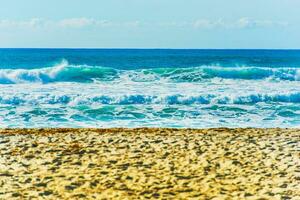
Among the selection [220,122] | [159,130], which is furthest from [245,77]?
[159,130]

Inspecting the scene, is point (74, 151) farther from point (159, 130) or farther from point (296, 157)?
point (296, 157)

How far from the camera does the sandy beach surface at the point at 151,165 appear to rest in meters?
7.30

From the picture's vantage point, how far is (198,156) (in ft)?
30.2

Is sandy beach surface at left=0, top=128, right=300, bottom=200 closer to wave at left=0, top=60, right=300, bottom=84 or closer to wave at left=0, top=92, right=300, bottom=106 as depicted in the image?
wave at left=0, top=92, right=300, bottom=106

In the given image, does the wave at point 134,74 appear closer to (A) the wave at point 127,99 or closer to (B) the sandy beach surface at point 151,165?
(A) the wave at point 127,99

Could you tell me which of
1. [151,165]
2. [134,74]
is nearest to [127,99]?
[134,74]

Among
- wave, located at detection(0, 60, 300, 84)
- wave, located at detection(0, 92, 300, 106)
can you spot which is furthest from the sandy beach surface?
wave, located at detection(0, 60, 300, 84)

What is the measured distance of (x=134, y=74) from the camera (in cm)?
3309

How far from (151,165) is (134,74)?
2466 cm

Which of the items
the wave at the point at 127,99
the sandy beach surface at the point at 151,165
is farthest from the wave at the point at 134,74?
the sandy beach surface at the point at 151,165

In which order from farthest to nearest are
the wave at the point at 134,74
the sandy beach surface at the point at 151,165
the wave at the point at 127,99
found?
the wave at the point at 134,74, the wave at the point at 127,99, the sandy beach surface at the point at 151,165

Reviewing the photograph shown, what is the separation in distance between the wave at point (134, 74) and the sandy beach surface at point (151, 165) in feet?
65.3

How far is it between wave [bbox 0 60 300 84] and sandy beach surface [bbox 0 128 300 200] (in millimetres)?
19890

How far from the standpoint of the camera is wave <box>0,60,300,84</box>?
3125 centimetres
